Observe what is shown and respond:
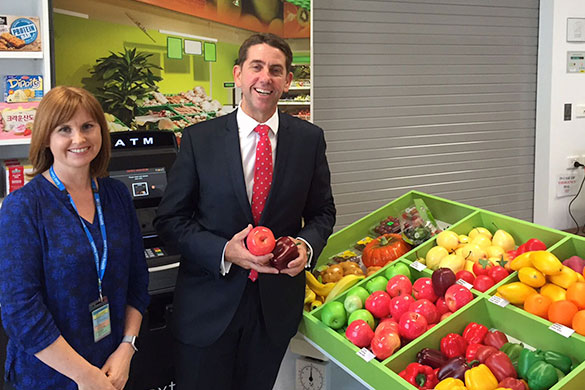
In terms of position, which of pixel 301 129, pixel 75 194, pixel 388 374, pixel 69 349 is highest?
pixel 301 129

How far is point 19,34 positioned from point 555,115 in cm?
496

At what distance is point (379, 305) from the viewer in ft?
8.15

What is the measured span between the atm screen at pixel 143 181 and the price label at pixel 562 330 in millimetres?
1849

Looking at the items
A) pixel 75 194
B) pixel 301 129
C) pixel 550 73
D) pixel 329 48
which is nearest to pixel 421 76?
pixel 329 48

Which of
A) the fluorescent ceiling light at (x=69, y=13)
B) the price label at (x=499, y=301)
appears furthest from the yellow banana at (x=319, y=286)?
the fluorescent ceiling light at (x=69, y=13)

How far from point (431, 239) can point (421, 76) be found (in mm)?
2803

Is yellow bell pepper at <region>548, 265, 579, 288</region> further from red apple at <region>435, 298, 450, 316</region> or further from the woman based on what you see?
the woman

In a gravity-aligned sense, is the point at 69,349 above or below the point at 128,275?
below

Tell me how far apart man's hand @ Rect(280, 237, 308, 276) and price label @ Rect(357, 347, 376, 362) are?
15.7 inches

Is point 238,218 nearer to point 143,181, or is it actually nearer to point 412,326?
point 412,326

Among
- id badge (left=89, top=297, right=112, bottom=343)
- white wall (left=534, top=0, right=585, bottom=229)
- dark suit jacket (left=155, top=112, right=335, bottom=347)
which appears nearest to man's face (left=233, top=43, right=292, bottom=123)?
dark suit jacket (left=155, top=112, right=335, bottom=347)

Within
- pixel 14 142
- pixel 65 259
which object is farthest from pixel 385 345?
pixel 14 142

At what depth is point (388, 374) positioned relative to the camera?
2.07 m

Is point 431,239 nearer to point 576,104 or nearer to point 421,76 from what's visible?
point 421,76
